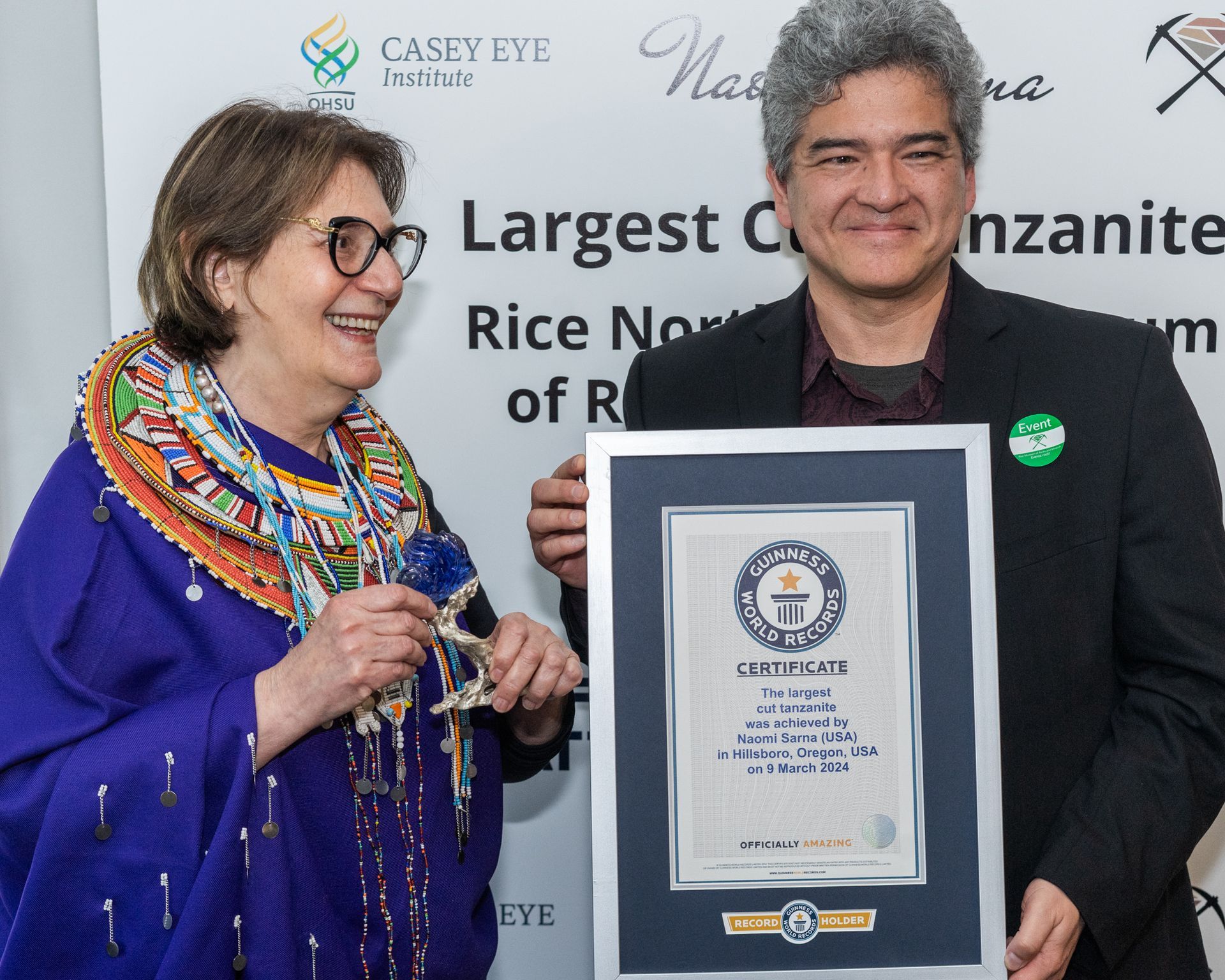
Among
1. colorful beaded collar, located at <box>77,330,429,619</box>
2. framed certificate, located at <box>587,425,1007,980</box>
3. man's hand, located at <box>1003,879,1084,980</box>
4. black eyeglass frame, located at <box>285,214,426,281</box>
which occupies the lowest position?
man's hand, located at <box>1003,879,1084,980</box>

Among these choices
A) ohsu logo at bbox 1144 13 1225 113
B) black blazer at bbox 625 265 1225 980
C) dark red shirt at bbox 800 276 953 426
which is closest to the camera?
black blazer at bbox 625 265 1225 980

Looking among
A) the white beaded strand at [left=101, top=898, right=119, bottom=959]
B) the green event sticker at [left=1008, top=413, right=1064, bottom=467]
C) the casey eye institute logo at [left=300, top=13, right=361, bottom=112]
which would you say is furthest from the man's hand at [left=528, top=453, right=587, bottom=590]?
the casey eye institute logo at [left=300, top=13, right=361, bottom=112]

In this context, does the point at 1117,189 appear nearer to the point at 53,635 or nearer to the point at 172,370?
the point at 172,370

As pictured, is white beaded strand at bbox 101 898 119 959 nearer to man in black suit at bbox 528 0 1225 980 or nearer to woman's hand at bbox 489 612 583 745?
woman's hand at bbox 489 612 583 745

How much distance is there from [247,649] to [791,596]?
0.80 m

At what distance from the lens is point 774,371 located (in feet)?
6.61

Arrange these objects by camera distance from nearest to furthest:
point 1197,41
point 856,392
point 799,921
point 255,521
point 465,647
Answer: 1. point 799,921
2. point 465,647
3. point 255,521
4. point 856,392
5. point 1197,41

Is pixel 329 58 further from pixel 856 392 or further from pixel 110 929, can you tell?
pixel 110 929

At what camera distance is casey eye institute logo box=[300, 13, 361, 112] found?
8.45 feet

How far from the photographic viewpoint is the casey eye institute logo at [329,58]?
8.45ft

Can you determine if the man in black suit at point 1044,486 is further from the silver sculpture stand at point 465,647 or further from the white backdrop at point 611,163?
the white backdrop at point 611,163

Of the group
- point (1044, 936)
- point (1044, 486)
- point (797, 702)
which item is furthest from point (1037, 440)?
point (1044, 936)

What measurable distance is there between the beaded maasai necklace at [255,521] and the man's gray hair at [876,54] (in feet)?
3.24

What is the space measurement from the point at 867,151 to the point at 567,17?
3.32 feet
